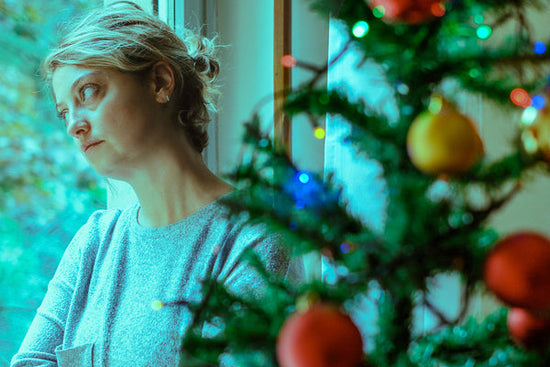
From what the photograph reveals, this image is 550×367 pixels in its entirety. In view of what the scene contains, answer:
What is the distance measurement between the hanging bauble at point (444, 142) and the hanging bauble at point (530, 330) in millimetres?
115

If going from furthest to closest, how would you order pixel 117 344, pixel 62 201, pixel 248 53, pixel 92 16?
1. pixel 248 53
2. pixel 62 201
3. pixel 92 16
4. pixel 117 344

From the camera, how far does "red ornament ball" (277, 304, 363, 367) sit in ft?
1.08

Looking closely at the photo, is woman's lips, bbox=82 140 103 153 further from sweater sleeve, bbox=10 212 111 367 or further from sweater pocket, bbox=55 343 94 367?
sweater pocket, bbox=55 343 94 367

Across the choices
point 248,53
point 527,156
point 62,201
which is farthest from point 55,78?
point 527,156

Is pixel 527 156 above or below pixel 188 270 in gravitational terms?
above

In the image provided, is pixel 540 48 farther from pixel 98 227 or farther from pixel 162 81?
pixel 98 227

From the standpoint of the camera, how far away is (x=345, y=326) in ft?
1.12

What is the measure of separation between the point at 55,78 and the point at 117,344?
1.50ft

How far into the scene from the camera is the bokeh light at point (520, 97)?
1.30ft

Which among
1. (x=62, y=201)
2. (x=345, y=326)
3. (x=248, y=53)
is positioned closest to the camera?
(x=345, y=326)

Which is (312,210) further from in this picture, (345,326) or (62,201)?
(62,201)

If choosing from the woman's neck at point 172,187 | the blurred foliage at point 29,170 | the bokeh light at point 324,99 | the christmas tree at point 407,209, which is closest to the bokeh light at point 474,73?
the christmas tree at point 407,209

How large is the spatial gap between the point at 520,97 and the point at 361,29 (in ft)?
0.40

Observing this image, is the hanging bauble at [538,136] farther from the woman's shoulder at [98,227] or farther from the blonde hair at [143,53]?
the woman's shoulder at [98,227]
